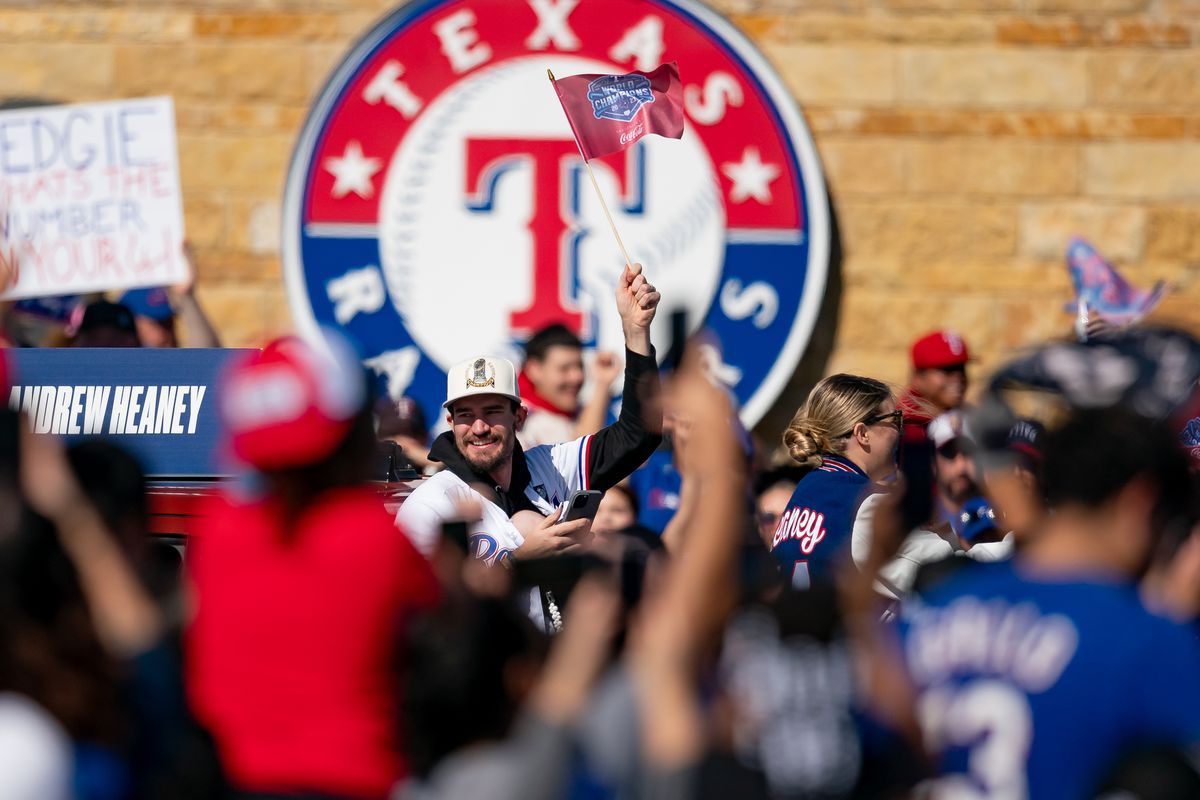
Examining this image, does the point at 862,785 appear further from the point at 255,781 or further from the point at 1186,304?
the point at 1186,304

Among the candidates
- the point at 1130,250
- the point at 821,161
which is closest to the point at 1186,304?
the point at 1130,250

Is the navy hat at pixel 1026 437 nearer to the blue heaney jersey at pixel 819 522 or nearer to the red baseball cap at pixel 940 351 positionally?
the blue heaney jersey at pixel 819 522

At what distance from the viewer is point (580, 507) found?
4367 millimetres

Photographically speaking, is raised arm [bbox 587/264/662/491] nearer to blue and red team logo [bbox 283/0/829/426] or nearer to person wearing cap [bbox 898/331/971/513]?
person wearing cap [bbox 898/331/971/513]

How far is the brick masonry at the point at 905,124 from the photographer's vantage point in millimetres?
6969

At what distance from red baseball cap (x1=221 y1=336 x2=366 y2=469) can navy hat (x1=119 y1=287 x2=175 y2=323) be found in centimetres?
400

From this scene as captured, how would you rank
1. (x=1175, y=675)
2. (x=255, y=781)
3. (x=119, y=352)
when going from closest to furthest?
(x=1175, y=675)
(x=255, y=781)
(x=119, y=352)

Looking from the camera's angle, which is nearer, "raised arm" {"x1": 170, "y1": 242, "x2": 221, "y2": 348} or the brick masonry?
"raised arm" {"x1": 170, "y1": 242, "x2": 221, "y2": 348}

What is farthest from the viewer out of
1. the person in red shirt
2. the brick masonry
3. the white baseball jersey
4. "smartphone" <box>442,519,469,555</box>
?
the brick masonry

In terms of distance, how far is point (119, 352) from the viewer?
168 inches

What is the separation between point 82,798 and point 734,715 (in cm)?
91

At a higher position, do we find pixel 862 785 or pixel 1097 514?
pixel 1097 514

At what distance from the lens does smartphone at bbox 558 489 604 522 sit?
4320 mm

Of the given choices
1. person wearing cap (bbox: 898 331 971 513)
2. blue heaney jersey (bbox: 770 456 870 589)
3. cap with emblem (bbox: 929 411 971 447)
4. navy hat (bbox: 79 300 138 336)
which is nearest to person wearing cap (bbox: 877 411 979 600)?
cap with emblem (bbox: 929 411 971 447)
